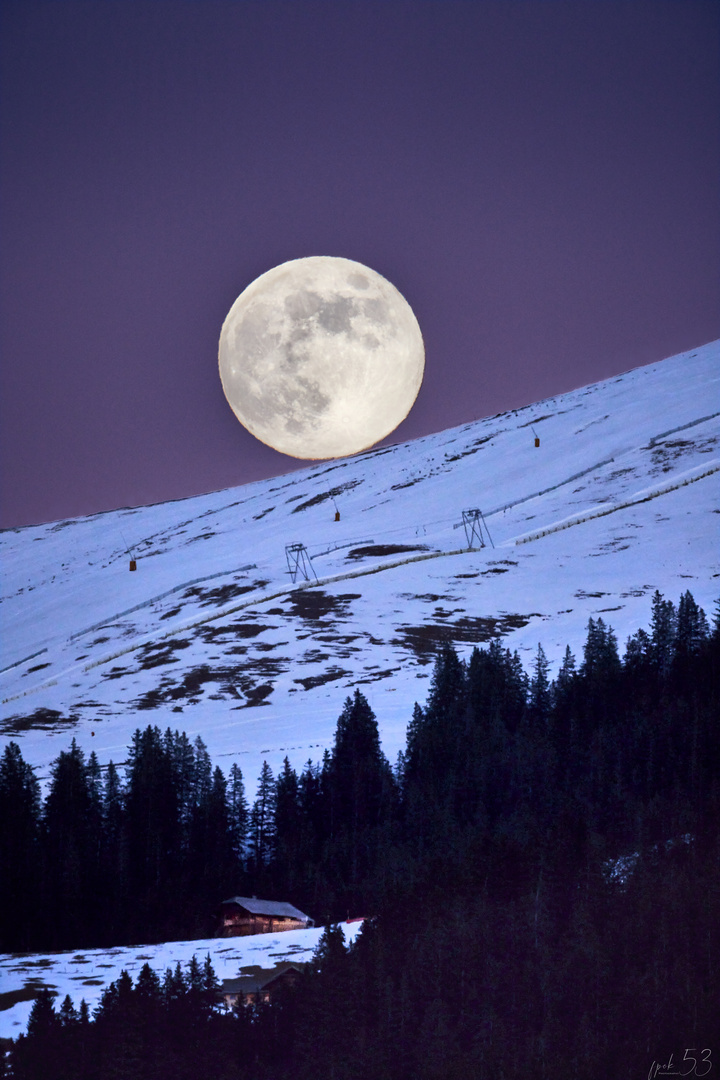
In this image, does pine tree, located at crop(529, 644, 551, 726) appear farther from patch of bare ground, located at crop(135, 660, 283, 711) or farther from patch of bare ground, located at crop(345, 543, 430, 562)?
patch of bare ground, located at crop(345, 543, 430, 562)

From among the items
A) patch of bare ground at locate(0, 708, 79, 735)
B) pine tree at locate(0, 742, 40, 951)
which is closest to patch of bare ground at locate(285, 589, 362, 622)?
patch of bare ground at locate(0, 708, 79, 735)

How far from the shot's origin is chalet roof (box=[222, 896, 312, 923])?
50.7 meters

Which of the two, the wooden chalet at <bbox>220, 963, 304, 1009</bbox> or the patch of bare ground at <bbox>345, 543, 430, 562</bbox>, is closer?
the wooden chalet at <bbox>220, 963, 304, 1009</bbox>

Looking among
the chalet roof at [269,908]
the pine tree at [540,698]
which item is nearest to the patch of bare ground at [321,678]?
the pine tree at [540,698]

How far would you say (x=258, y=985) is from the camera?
4056 cm

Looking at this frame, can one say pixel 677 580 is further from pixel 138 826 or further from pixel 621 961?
pixel 621 961

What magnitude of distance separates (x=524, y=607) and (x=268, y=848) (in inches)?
1993

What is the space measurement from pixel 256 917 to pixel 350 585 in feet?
224

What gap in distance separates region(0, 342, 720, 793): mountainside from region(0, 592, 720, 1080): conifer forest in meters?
8.90

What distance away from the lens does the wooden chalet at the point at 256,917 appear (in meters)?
50.3

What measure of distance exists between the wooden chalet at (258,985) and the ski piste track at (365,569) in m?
60.8

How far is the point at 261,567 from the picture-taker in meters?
131

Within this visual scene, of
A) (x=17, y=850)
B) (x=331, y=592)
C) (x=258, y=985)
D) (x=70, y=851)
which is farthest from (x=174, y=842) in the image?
(x=331, y=592)

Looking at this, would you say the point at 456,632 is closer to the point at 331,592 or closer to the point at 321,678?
the point at 321,678
